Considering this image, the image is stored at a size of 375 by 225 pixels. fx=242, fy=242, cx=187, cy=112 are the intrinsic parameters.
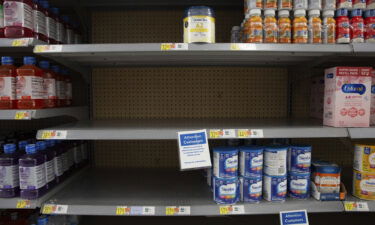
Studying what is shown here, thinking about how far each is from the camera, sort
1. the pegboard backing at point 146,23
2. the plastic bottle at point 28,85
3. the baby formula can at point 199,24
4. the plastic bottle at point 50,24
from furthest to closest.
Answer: the pegboard backing at point 146,23 → the plastic bottle at point 50,24 → the plastic bottle at point 28,85 → the baby formula can at point 199,24

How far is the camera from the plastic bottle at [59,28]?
1.48m

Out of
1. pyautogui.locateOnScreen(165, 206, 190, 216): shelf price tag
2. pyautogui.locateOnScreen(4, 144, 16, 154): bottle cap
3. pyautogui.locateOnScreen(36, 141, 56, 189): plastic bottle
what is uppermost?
pyautogui.locateOnScreen(4, 144, 16, 154): bottle cap

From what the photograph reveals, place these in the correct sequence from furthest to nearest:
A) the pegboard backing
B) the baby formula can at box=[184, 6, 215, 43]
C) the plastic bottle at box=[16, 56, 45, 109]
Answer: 1. the pegboard backing
2. the plastic bottle at box=[16, 56, 45, 109]
3. the baby formula can at box=[184, 6, 215, 43]

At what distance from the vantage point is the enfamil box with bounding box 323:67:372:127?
49.5 inches

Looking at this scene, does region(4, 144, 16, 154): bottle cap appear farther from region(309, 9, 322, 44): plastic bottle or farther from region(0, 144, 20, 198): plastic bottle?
region(309, 9, 322, 44): plastic bottle

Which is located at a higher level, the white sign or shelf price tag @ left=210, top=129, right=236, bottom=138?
shelf price tag @ left=210, top=129, right=236, bottom=138

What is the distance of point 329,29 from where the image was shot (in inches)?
49.7

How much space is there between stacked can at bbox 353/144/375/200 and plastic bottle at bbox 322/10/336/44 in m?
0.59

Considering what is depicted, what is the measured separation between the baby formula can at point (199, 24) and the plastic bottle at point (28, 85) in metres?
0.82

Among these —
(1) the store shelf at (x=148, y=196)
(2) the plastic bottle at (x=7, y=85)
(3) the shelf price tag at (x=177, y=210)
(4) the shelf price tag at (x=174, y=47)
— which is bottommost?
(3) the shelf price tag at (x=177, y=210)

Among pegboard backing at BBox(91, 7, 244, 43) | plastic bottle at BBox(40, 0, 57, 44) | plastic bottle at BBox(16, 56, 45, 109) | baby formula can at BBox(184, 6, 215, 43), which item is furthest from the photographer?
pegboard backing at BBox(91, 7, 244, 43)

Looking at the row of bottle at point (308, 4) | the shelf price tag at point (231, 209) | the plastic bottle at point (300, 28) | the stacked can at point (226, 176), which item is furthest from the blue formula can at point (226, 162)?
the row of bottle at point (308, 4)

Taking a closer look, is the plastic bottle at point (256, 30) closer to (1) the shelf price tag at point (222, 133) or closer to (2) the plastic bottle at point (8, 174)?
(1) the shelf price tag at point (222, 133)

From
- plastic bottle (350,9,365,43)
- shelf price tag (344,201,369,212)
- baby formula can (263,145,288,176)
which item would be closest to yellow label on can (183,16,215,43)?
baby formula can (263,145,288,176)
